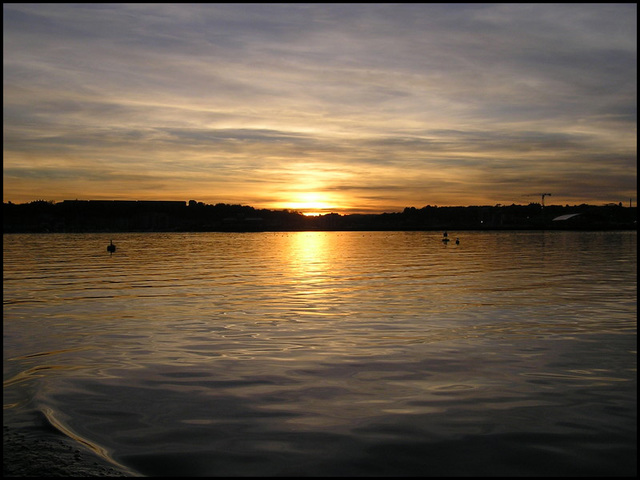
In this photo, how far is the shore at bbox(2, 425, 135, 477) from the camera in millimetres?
7230

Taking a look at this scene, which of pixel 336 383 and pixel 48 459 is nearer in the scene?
pixel 48 459

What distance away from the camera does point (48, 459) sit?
7.66 metres

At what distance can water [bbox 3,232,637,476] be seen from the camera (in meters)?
8.04

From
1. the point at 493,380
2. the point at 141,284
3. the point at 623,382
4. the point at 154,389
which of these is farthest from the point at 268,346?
the point at 141,284

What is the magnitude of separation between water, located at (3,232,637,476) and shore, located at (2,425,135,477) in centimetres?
32

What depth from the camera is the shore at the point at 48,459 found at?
723 cm

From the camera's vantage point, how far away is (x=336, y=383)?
11539mm

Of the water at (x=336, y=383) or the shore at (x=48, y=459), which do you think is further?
the water at (x=336, y=383)

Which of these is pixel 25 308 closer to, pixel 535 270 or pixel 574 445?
pixel 574 445

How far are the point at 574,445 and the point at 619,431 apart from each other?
3.41 feet

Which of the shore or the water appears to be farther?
the water

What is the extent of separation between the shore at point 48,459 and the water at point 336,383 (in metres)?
0.32

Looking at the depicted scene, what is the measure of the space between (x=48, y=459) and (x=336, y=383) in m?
5.61

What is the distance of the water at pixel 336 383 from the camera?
8039mm
